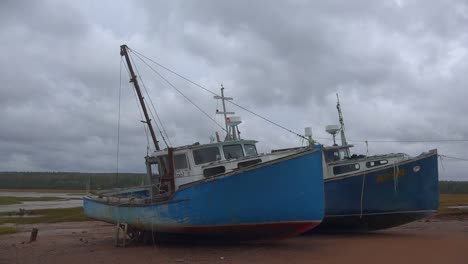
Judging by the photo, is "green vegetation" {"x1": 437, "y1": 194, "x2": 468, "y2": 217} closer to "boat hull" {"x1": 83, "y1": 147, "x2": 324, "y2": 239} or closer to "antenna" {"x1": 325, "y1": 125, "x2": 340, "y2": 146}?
"antenna" {"x1": 325, "y1": 125, "x2": 340, "y2": 146}

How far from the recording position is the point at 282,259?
12.3 m

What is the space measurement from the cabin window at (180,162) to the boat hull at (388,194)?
6.17 m

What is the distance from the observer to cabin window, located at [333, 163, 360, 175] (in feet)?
62.2

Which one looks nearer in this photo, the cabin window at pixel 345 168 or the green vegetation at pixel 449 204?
the cabin window at pixel 345 168

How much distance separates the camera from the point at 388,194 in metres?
17.7

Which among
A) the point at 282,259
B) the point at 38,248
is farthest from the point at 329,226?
the point at 38,248

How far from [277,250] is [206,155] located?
4.06 m

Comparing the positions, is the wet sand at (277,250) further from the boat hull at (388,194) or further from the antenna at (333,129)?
the antenna at (333,129)

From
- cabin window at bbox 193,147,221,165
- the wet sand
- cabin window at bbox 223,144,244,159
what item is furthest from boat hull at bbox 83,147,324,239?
cabin window at bbox 223,144,244,159

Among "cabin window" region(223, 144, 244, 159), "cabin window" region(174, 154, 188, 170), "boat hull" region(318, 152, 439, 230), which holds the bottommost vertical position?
"boat hull" region(318, 152, 439, 230)

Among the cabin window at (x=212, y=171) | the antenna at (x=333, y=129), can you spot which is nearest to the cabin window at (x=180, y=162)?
the cabin window at (x=212, y=171)

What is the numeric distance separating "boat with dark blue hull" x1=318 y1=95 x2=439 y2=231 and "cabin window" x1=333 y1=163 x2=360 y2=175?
167 mm

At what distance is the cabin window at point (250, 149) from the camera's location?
1619 cm

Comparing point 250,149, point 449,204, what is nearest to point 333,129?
point 250,149
